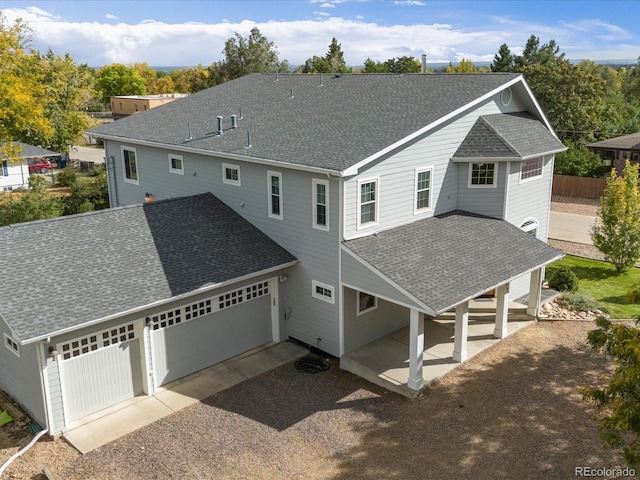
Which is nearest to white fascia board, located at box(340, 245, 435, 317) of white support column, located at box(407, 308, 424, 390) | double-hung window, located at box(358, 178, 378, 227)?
white support column, located at box(407, 308, 424, 390)

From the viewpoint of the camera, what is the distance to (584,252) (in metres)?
27.2

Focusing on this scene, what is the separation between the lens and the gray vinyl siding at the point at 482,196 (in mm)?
18344

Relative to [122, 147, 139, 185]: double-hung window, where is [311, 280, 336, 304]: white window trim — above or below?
below

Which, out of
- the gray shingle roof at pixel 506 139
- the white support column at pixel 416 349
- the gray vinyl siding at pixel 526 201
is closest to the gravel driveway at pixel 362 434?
the white support column at pixel 416 349

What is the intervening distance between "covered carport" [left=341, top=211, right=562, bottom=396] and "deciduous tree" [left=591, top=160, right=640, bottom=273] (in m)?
7.65

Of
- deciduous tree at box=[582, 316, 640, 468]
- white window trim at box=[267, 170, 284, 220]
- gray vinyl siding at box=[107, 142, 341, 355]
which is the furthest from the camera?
white window trim at box=[267, 170, 284, 220]

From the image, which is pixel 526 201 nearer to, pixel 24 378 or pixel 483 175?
pixel 483 175

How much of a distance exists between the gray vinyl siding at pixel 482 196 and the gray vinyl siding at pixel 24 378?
524 inches

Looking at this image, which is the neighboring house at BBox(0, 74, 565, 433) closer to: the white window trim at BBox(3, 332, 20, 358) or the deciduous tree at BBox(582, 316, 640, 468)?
the white window trim at BBox(3, 332, 20, 358)

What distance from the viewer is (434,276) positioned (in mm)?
14508

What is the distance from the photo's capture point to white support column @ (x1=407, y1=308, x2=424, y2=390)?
13.8 meters

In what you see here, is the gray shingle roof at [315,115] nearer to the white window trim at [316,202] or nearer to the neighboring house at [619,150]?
the white window trim at [316,202]

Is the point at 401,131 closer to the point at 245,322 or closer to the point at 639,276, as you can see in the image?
the point at 245,322

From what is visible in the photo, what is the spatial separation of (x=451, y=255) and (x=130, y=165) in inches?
556
